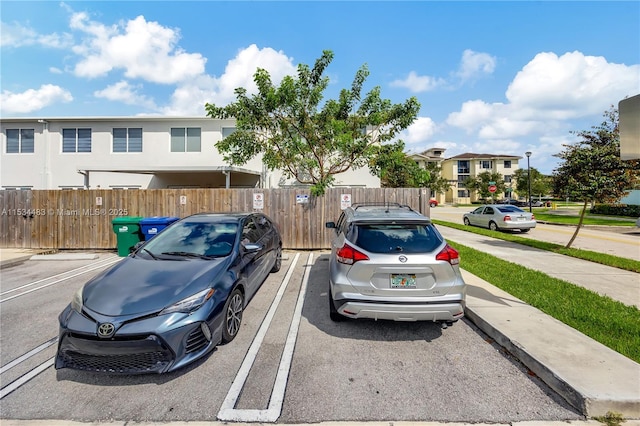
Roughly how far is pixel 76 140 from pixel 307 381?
20379 millimetres

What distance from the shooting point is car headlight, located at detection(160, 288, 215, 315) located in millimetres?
3078

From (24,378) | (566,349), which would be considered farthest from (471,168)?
(24,378)

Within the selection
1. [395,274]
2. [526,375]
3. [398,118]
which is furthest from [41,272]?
[398,118]

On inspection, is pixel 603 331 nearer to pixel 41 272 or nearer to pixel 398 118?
pixel 398 118

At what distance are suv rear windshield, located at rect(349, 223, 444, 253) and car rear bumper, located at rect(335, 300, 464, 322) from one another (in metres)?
0.67

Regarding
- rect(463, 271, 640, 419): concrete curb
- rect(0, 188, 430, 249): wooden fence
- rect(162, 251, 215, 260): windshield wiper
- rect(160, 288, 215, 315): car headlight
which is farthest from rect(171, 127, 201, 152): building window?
rect(463, 271, 640, 419): concrete curb

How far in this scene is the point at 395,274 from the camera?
366cm

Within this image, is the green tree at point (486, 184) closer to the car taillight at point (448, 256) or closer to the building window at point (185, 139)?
the building window at point (185, 139)

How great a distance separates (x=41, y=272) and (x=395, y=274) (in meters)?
9.05

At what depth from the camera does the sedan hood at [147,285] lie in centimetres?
307

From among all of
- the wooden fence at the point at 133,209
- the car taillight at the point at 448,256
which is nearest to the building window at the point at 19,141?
the wooden fence at the point at 133,209

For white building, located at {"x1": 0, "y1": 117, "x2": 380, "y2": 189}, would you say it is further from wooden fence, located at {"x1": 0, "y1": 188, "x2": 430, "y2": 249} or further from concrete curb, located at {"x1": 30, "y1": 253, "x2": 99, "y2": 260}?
concrete curb, located at {"x1": 30, "y1": 253, "x2": 99, "y2": 260}

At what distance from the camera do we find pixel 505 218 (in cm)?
1503

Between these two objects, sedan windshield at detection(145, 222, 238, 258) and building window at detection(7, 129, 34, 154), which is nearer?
sedan windshield at detection(145, 222, 238, 258)
